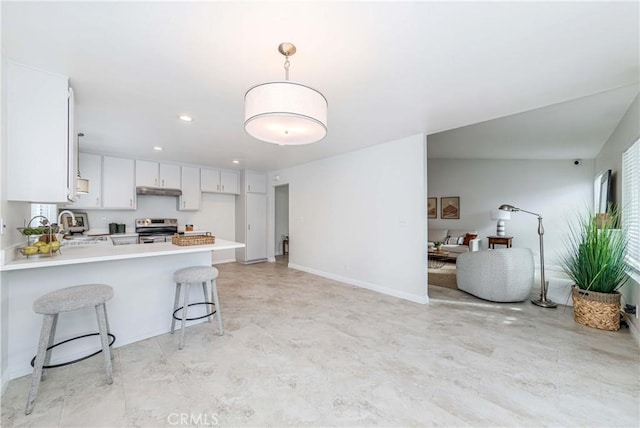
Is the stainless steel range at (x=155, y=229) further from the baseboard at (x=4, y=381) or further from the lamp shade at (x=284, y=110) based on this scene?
the lamp shade at (x=284, y=110)

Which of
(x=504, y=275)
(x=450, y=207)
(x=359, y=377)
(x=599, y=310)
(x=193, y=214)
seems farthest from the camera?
(x=450, y=207)

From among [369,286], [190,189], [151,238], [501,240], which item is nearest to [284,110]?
[369,286]

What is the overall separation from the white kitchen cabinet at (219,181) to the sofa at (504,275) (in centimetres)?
530

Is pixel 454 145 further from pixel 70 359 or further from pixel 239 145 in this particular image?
pixel 70 359

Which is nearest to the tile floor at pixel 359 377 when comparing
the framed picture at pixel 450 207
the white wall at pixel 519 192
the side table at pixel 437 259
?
the side table at pixel 437 259

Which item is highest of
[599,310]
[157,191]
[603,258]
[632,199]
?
[157,191]

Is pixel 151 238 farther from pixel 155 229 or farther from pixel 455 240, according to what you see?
pixel 455 240

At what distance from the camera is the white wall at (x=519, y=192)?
590 centimetres

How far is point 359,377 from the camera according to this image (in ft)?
6.46

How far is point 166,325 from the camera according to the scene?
271cm

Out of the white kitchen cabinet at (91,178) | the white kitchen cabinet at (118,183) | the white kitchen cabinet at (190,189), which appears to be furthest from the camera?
the white kitchen cabinet at (190,189)

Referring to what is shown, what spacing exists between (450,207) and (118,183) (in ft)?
25.8

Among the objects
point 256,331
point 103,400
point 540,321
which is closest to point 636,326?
point 540,321

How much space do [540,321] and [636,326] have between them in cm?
72
